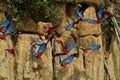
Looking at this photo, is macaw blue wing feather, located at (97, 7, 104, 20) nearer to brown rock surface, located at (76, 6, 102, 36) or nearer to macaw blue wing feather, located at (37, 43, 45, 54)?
brown rock surface, located at (76, 6, 102, 36)

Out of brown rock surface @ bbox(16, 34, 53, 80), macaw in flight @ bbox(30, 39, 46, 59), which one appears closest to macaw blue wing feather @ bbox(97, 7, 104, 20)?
brown rock surface @ bbox(16, 34, 53, 80)

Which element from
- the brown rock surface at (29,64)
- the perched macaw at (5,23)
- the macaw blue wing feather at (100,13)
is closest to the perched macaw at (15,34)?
the brown rock surface at (29,64)

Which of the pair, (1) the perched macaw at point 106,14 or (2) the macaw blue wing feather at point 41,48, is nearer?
(2) the macaw blue wing feather at point 41,48

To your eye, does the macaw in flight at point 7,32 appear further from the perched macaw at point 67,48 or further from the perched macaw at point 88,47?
the perched macaw at point 88,47

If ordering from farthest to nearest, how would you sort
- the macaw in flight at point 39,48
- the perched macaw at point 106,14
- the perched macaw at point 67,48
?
the perched macaw at point 106,14 → the perched macaw at point 67,48 → the macaw in flight at point 39,48

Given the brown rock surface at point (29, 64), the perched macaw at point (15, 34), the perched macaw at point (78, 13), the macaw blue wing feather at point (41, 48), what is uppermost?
the perched macaw at point (78, 13)

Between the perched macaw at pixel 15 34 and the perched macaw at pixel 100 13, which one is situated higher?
the perched macaw at pixel 100 13

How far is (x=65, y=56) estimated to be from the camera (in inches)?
Answer: 227

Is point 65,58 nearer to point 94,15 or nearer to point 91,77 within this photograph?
point 91,77

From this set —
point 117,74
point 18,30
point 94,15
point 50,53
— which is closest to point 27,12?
point 18,30

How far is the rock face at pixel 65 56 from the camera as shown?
18.0 ft

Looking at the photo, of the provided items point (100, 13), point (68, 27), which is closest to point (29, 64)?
point (68, 27)

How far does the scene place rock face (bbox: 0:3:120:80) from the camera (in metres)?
5.48

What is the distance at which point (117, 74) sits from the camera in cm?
637
